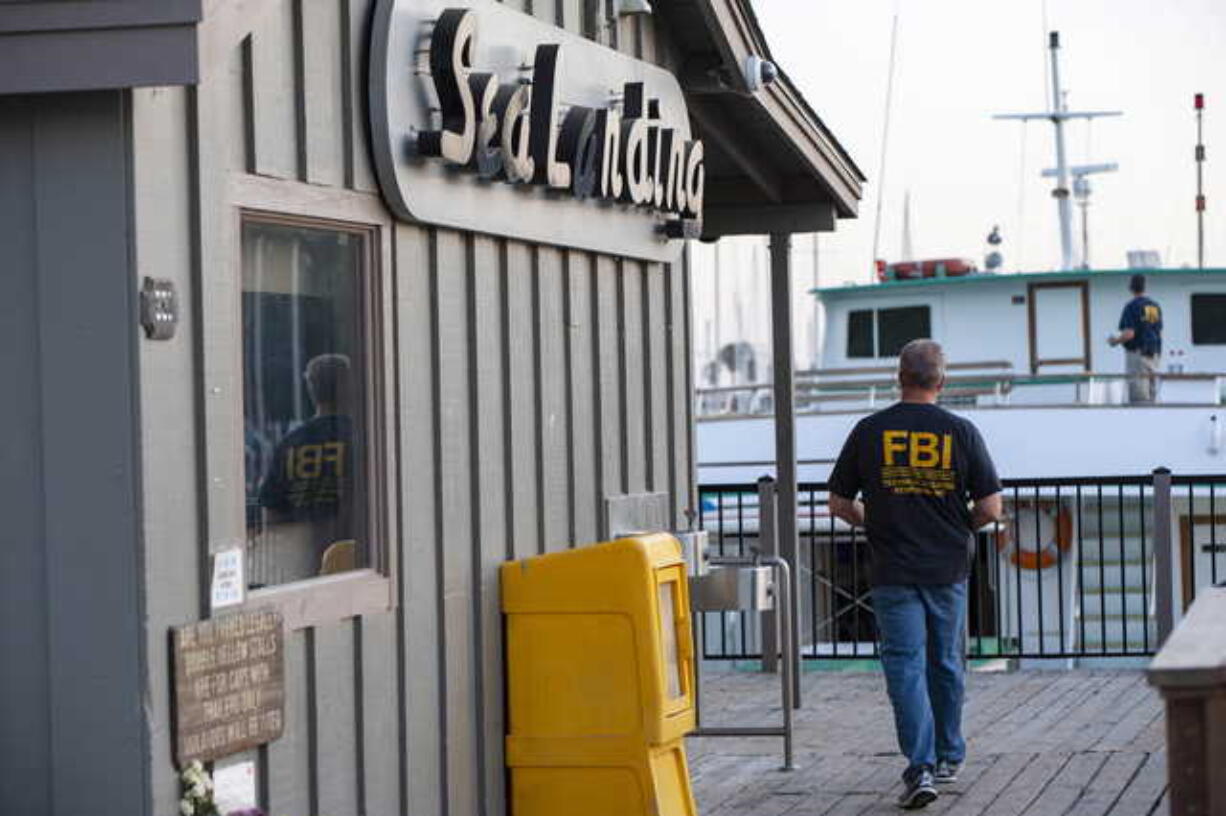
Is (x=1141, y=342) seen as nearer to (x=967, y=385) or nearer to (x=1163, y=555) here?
(x=967, y=385)

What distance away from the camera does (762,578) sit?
32.1 ft

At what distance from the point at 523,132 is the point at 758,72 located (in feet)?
9.47

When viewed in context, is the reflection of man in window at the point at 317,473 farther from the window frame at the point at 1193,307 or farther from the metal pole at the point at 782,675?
the window frame at the point at 1193,307

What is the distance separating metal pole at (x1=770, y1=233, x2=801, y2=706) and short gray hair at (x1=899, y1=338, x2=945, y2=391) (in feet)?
11.1

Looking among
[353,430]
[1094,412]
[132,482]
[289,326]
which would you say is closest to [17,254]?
[132,482]

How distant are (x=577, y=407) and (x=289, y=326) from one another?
2.35m

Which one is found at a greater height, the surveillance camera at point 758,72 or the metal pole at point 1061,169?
the metal pole at point 1061,169

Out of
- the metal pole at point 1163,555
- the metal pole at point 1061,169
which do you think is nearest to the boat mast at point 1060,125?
the metal pole at point 1061,169

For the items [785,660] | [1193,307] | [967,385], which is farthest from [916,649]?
[1193,307]

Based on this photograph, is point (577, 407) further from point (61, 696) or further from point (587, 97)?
point (61, 696)

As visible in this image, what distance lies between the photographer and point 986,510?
30.1ft

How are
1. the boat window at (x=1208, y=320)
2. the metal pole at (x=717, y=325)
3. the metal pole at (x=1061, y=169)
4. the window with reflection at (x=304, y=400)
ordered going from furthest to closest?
the metal pole at (x=717, y=325) → the metal pole at (x=1061, y=169) → the boat window at (x=1208, y=320) → the window with reflection at (x=304, y=400)

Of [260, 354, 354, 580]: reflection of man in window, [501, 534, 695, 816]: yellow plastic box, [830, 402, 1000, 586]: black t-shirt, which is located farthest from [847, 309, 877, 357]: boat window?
[260, 354, 354, 580]: reflection of man in window

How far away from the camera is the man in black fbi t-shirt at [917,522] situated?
9047 mm
